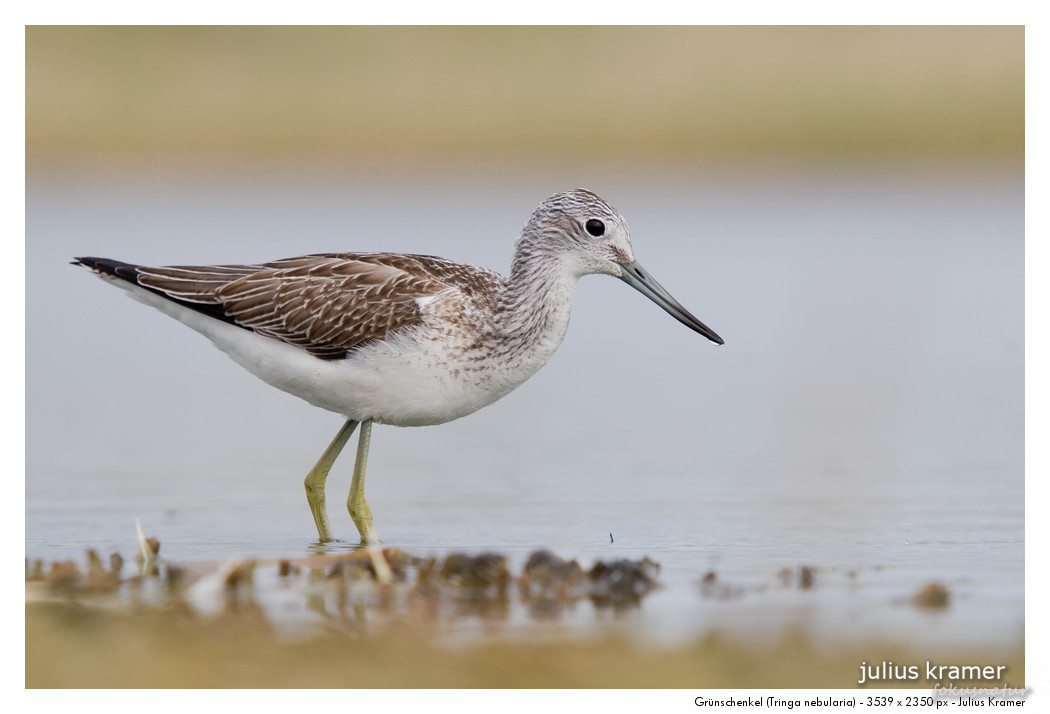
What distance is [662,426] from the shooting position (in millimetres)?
13117

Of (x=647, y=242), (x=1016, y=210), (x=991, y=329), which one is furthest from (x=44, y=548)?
(x=1016, y=210)

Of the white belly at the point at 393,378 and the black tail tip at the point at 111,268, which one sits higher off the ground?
the black tail tip at the point at 111,268

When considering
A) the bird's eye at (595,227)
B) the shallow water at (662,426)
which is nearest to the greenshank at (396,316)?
the bird's eye at (595,227)

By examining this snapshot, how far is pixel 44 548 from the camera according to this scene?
9070mm

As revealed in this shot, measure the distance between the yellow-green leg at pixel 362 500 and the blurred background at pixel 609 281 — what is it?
24 centimetres

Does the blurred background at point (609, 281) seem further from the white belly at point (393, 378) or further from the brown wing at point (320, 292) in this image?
the brown wing at point (320, 292)

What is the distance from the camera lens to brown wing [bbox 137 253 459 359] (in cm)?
948

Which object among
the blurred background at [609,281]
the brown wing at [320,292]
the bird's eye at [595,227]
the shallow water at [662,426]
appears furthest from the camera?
the blurred background at [609,281]

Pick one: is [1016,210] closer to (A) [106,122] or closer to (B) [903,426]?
(B) [903,426]

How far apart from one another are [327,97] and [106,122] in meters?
4.15

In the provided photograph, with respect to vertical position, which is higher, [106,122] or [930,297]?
[106,122]

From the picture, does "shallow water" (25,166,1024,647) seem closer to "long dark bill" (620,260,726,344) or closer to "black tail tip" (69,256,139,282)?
"long dark bill" (620,260,726,344)

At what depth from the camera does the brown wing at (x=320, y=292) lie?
9.48 metres

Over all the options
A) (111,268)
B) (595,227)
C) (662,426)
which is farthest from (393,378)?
(662,426)
